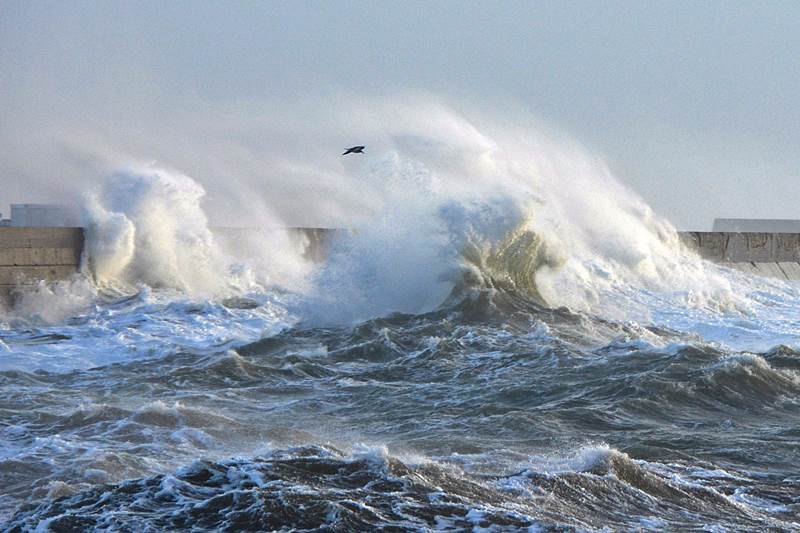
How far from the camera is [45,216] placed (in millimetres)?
19750

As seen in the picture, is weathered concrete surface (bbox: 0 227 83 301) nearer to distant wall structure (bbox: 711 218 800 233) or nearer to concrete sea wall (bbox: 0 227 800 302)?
concrete sea wall (bbox: 0 227 800 302)

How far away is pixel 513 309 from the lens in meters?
13.8

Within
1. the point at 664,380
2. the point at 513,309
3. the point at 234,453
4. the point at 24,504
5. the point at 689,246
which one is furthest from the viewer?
the point at 689,246

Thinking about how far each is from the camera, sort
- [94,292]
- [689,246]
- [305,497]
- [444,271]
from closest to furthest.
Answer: [305,497], [444,271], [94,292], [689,246]

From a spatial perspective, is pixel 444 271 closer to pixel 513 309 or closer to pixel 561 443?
pixel 513 309

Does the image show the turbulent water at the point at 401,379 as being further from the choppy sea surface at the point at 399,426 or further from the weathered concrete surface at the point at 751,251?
the weathered concrete surface at the point at 751,251

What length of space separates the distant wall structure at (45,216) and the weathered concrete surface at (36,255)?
1.38 meters

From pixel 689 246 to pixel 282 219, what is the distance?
8943 mm

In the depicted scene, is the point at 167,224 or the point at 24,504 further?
the point at 167,224

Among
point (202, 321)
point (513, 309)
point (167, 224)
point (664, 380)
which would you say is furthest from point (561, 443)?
point (167, 224)

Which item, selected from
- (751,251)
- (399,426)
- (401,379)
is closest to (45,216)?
(401,379)

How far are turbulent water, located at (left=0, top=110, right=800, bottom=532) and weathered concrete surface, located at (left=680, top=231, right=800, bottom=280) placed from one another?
3767mm

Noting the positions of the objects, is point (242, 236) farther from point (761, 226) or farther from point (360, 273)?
point (761, 226)

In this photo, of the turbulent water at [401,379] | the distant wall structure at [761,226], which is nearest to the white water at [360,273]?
the turbulent water at [401,379]
